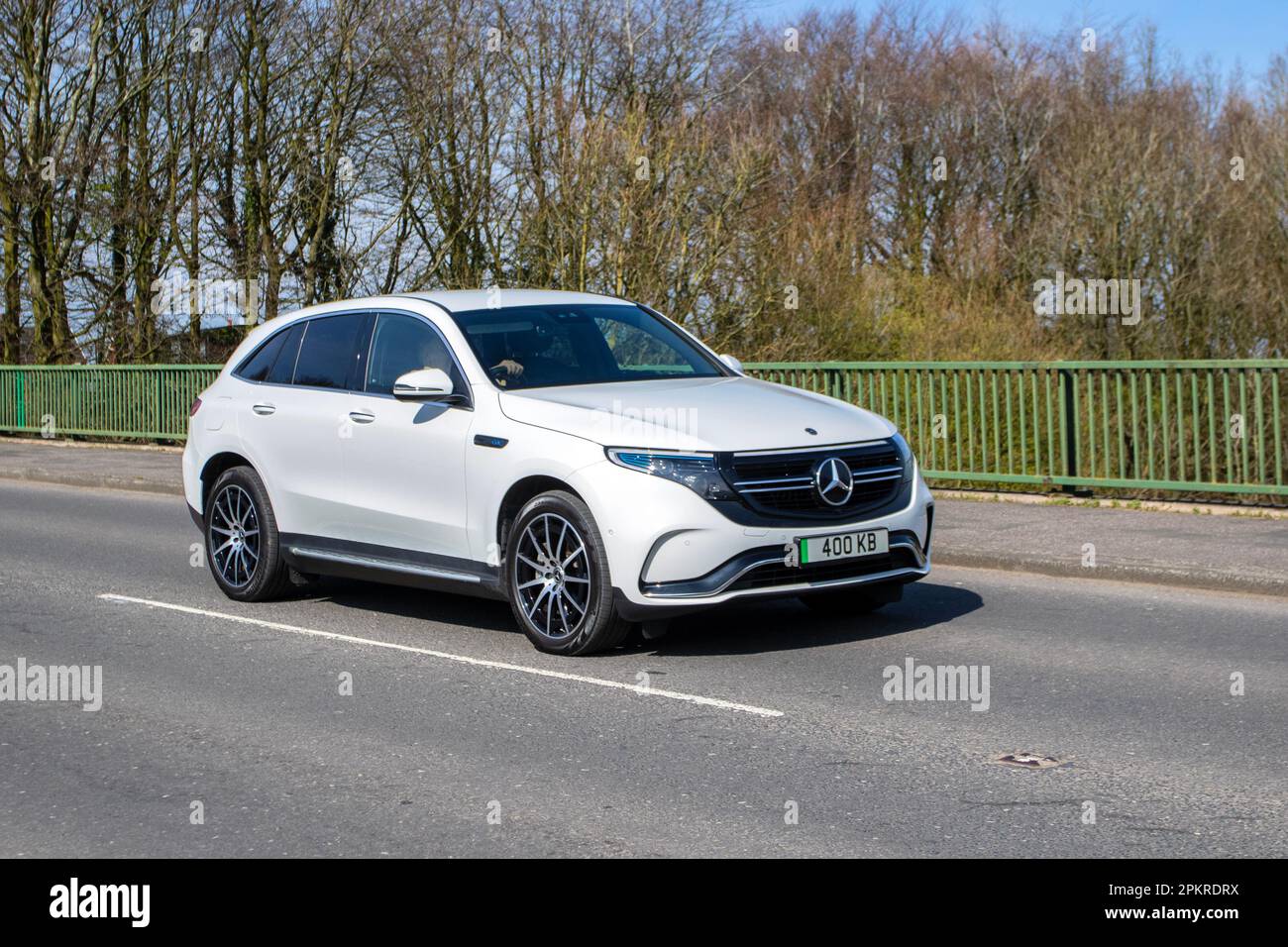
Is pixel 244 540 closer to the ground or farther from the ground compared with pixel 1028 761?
farther from the ground

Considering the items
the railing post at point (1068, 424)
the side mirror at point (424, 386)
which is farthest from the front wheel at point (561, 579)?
the railing post at point (1068, 424)

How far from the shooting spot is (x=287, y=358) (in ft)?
34.3

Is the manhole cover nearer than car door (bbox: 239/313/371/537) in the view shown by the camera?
Yes

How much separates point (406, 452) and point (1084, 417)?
8.21 metres

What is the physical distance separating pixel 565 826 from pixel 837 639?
363 centimetres

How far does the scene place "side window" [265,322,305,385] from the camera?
1039 cm

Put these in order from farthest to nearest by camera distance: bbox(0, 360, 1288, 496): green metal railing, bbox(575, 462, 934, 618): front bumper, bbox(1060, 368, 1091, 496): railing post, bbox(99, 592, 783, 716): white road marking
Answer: bbox(1060, 368, 1091, 496): railing post
bbox(0, 360, 1288, 496): green metal railing
bbox(575, 462, 934, 618): front bumper
bbox(99, 592, 783, 716): white road marking

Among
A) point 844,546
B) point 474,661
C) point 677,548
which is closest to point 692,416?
point 677,548

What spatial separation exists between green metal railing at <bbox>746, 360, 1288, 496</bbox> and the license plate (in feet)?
21.7

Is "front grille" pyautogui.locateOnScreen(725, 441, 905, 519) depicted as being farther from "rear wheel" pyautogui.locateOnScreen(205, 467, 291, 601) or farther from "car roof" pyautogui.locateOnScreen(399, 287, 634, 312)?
"rear wheel" pyautogui.locateOnScreen(205, 467, 291, 601)

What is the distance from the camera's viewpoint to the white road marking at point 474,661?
7.37 meters

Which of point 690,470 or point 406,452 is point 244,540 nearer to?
point 406,452

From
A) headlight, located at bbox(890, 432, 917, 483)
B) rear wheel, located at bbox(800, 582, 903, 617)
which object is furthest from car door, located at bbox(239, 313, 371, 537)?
headlight, located at bbox(890, 432, 917, 483)

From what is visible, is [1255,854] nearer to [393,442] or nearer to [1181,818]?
[1181,818]
